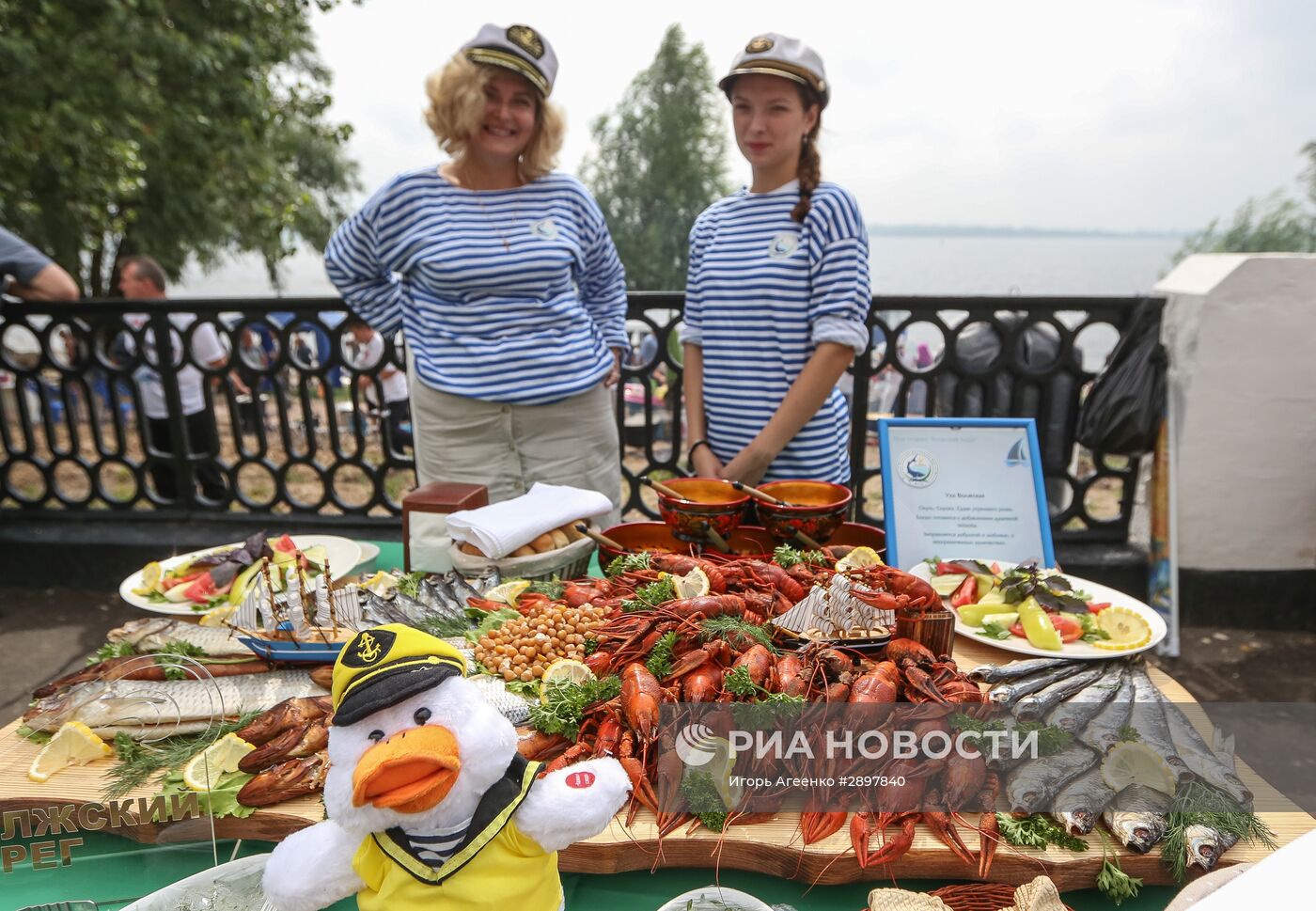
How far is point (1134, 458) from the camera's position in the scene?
14.5 ft

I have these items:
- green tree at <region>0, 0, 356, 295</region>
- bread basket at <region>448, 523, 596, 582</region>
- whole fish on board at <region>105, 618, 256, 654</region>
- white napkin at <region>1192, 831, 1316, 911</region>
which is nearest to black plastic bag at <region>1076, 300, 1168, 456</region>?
bread basket at <region>448, 523, 596, 582</region>

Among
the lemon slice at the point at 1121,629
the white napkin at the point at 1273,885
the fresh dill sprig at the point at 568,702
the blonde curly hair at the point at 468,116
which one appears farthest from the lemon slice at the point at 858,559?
the blonde curly hair at the point at 468,116

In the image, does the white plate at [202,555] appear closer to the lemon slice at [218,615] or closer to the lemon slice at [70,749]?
the lemon slice at [218,615]

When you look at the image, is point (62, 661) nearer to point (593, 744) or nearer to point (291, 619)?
point (291, 619)

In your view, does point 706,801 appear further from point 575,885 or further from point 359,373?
point 359,373

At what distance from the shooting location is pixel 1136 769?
133 cm

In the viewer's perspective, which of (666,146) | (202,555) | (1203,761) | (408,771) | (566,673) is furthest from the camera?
(666,146)

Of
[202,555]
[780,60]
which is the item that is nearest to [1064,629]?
[780,60]

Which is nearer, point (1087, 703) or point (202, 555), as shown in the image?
point (1087, 703)

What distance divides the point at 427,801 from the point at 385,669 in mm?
150

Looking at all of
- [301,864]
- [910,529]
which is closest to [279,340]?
[910,529]

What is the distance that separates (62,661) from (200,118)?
6.75m

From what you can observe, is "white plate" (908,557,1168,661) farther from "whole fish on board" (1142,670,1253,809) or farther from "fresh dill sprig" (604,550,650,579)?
"fresh dill sprig" (604,550,650,579)

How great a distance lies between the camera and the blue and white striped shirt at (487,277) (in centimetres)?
256
